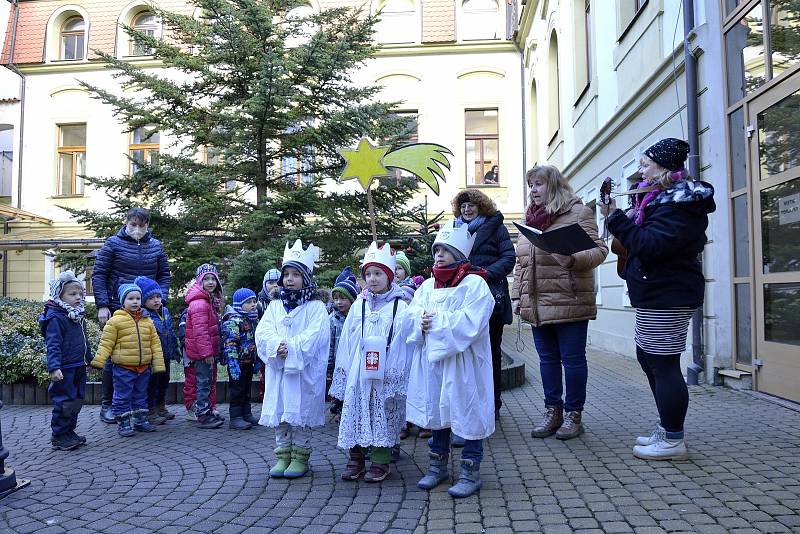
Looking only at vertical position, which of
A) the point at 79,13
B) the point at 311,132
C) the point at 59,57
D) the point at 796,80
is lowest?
the point at 796,80

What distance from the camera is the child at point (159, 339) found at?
613 centimetres

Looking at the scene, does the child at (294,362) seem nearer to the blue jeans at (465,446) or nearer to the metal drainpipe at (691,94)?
the blue jeans at (465,446)

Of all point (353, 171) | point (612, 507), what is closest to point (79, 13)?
point (353, 171)

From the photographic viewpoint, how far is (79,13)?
73.6ft

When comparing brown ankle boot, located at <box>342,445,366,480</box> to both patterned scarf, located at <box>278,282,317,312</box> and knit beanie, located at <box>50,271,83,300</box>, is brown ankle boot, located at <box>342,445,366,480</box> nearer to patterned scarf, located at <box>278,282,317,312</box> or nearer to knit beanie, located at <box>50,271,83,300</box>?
patterned scarf, located at <box>278,282,317,312</box>

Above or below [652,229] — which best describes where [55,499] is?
below

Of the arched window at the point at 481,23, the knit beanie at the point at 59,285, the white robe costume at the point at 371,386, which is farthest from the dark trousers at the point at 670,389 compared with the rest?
the arched window at the point at 481,23

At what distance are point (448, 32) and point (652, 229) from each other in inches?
740

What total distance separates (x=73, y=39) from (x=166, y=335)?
20458 millimetres

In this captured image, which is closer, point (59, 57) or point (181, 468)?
point (181, 468)

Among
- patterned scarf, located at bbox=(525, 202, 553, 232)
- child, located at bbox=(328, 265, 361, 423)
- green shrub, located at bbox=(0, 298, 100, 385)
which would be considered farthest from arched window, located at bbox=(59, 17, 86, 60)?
patterned scarf, located at bbox=(525, 202, 553, 232)

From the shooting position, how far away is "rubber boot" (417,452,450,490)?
3902 millimetres

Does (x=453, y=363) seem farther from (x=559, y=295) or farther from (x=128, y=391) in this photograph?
(x=128, y=391)

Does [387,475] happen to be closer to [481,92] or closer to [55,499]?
[55,499]
